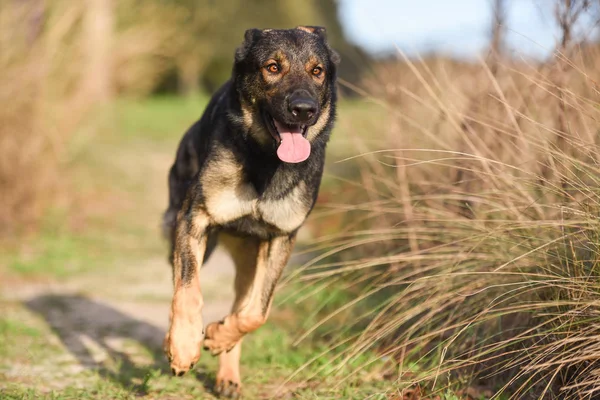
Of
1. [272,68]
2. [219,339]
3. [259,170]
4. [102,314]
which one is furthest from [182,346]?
[102,314]

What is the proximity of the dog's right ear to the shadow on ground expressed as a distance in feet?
6.16

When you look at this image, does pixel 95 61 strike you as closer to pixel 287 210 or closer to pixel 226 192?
pixel 226 192

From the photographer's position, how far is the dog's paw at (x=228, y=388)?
13.5 feet

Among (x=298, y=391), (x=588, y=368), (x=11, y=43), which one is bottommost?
(x=298, y=391)

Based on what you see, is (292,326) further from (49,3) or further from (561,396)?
(49,3)

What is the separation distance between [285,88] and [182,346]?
1460 mm

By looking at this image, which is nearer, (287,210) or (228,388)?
(287,210)

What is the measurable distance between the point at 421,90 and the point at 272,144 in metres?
3.70

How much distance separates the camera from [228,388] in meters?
4.13

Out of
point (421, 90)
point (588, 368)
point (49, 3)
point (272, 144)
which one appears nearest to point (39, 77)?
point (49, 3)

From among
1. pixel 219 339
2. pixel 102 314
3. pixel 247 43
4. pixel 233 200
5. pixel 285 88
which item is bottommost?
pixel 102 314

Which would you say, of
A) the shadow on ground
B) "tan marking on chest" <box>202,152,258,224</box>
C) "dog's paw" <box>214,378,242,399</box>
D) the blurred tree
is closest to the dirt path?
the shadow on ground

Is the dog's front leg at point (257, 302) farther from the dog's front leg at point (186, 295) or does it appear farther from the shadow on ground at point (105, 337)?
the shadow on ground at point (105, 337)

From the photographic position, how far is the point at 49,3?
29.1 ft
